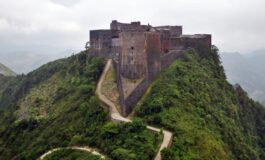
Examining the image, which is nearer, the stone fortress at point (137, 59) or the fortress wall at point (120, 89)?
the fortress wall at point (120, 89)

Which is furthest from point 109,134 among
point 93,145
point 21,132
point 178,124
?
point 21,132

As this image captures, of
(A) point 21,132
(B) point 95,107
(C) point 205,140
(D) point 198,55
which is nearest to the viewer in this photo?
(C) point 205,140

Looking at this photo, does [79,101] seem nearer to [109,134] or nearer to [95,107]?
[95,107]

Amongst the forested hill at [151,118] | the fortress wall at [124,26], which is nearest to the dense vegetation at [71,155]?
the forested hill at [151,118]

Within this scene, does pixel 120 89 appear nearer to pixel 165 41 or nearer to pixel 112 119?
pixel 112 119

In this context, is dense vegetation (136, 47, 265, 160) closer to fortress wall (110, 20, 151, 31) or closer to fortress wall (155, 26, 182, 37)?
fortress wall (155, 26, 182, 37)

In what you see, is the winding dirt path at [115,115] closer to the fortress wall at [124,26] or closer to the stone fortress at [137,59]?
the stone fortress at [137,59]
